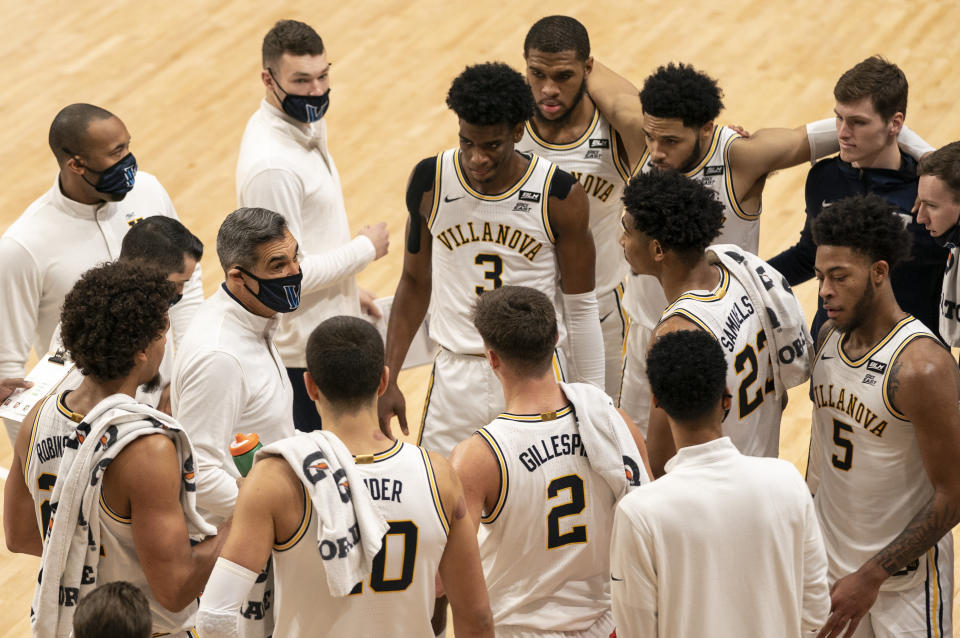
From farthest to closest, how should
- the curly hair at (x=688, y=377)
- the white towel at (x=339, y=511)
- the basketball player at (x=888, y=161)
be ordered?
the basketball player at (x=888, y=161) → the curly hair at (x=688, y=377) → the white towel at (x=339, y=511)

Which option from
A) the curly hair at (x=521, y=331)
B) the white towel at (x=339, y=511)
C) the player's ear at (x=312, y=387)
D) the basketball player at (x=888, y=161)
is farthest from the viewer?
the basketball player at (x=888, y=161)

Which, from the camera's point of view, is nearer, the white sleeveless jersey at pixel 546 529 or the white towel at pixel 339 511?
the white towel at pixel 339 511

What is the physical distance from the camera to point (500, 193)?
4137 millimetres

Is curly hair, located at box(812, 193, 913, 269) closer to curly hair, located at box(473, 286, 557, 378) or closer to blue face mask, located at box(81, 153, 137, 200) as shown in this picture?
curly hair, located at box(473, 286, 557, 378)

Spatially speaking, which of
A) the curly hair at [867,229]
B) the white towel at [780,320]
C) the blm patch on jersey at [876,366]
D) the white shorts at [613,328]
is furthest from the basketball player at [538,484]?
the white shorts at [613,328]

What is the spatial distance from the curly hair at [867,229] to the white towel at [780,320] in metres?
0.22

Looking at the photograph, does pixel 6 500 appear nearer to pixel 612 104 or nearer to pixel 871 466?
pixel 871 466

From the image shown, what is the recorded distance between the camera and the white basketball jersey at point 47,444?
3.07 m

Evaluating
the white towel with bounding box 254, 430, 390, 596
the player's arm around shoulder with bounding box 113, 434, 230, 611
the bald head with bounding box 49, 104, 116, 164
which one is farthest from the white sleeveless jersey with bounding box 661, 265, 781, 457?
the bald head with bounding box 49, 104, 116, 164

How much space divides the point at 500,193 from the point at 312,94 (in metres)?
1.08

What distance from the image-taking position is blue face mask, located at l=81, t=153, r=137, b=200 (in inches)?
171

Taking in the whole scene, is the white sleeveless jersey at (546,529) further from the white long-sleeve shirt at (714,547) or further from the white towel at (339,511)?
the white towel at (339,511)

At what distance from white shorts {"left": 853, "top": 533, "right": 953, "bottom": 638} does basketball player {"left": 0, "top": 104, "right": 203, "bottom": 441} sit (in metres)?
3.04

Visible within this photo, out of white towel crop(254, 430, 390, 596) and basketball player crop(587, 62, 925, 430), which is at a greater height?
basketball player crop(587, 62, 925, 430)
